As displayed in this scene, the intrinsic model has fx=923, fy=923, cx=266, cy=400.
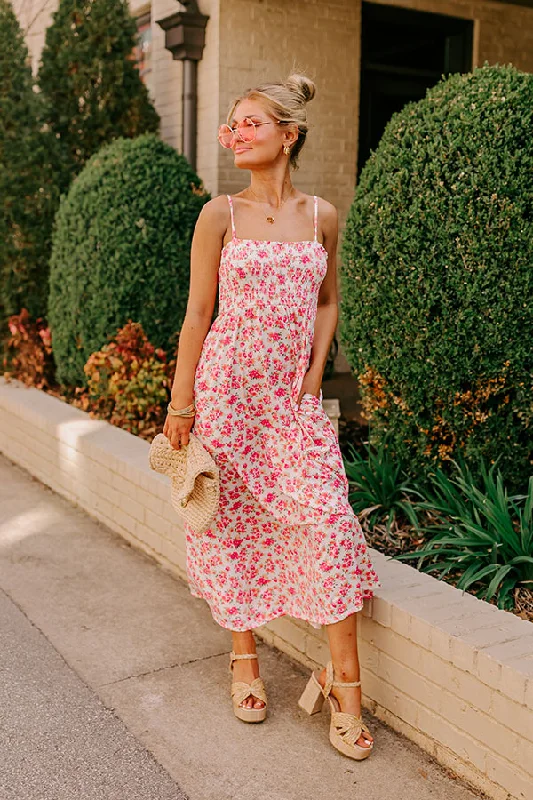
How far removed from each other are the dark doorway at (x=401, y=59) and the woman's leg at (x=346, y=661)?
666 centimetres

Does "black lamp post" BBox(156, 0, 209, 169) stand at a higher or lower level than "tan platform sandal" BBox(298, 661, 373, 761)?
higher

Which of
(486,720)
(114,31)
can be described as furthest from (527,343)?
(114,31)

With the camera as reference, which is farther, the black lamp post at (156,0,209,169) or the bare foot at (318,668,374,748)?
the black lamp post at (156,0,209,169)

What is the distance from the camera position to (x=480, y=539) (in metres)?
3.51

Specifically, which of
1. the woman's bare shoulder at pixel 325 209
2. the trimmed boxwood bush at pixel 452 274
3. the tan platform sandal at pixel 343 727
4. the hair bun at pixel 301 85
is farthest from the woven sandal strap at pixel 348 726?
the hair bun at pixel 301 85

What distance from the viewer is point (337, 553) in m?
2.94

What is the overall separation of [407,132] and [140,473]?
Answer: 2.14 meters

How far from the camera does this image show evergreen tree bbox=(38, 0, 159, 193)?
7.91 m

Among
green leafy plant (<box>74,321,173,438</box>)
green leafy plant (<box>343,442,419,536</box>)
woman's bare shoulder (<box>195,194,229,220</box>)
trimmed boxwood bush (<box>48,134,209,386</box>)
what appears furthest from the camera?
trimmed boxwood bush (<box>48,134,209,386</box>)

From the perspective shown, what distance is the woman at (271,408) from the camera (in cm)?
297

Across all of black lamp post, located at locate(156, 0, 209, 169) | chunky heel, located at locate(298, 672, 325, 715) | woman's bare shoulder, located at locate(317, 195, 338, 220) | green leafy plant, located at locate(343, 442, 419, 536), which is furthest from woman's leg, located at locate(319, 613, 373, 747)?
black lamp post, located at locate(156, 0, 209, 169)

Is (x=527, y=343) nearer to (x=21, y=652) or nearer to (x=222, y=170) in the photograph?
(x=21, y=652)

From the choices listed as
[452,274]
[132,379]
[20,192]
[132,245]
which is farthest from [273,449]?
[20,192]

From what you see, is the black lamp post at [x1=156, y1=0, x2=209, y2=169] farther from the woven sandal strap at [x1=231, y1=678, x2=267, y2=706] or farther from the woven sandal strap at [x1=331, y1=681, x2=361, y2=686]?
the woven sandal strap at [x1=331, y1=681, x2=361, y2=686]
